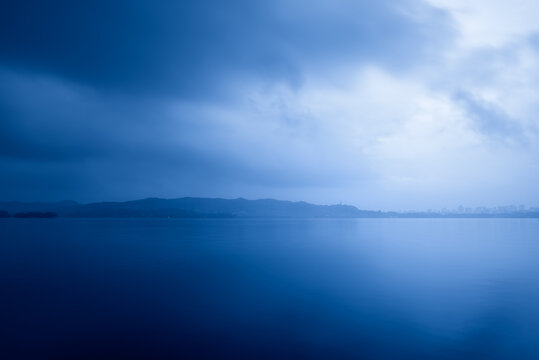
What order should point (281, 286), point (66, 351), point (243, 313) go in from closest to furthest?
point (66, 351) → point (243, 313) → point (281, 286)

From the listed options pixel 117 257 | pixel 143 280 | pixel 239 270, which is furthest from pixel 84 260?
pixel 239 270

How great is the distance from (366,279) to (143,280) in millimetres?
18405

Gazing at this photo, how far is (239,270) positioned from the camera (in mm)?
32281

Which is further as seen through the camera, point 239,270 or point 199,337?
point 239,270

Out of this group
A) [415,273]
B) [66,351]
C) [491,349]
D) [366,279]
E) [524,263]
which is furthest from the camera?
[524,263]

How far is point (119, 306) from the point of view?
63.0 ft

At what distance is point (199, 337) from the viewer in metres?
14.3

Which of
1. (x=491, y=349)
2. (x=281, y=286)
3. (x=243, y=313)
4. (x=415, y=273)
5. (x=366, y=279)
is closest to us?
(x=491, y=349)

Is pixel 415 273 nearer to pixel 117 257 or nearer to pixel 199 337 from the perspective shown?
pixel 199 337

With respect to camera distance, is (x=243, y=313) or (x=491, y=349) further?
(x=243, y=313)

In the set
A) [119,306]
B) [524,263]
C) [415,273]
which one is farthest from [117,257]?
[524,263]

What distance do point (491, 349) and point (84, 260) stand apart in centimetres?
3817

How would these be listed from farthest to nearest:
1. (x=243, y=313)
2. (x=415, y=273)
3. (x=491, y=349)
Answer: (x=415, y=273)
(x=243, y=313)
(x=491, y=349)

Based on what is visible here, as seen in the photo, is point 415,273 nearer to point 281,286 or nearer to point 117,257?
point 281,286
